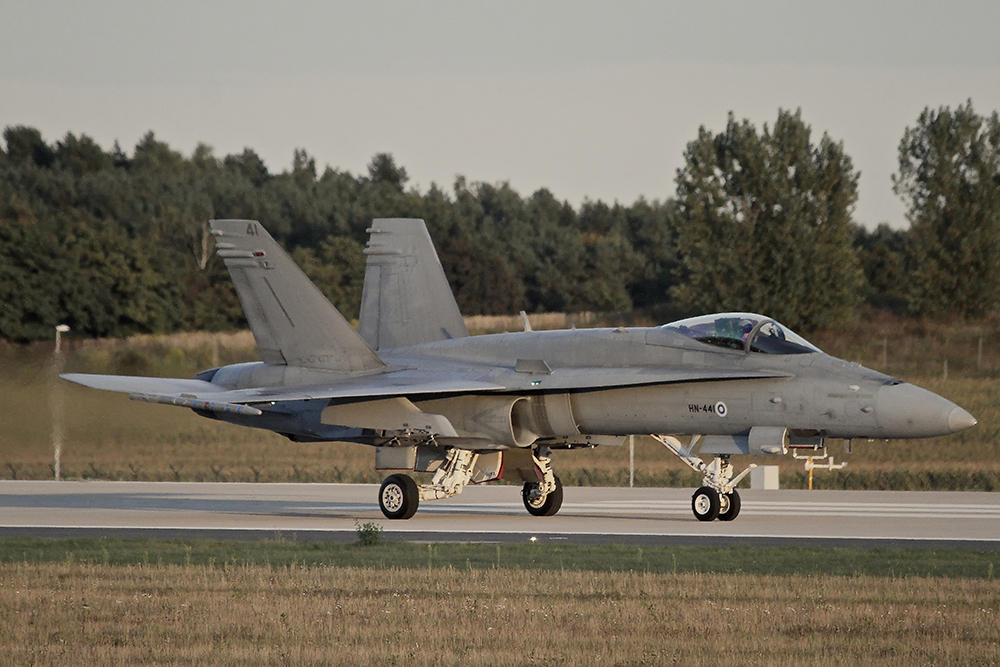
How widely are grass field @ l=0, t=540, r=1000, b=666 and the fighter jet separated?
283cm

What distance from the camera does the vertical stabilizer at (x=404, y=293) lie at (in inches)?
802

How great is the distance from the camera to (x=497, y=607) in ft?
31.2

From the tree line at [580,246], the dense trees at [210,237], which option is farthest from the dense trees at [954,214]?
the dense trees at [210,237]

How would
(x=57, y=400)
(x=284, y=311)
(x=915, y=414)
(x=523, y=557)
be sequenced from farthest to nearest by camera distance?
1. (x=57, y=400)
2. (x=284, y=311)
3. (x=915, y=414)
4. (x=523, y=557)

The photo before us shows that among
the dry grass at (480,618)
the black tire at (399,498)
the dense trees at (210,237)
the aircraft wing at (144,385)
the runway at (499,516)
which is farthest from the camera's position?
the dense trees at (210,237)

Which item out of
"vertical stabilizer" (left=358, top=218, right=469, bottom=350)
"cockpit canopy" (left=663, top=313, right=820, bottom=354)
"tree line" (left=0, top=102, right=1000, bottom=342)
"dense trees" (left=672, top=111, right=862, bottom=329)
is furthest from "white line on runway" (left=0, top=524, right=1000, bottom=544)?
"dense trees" (left=672, top=111, right=862, bottom=329)

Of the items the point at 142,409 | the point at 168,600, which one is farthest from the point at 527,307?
the point at 168,600

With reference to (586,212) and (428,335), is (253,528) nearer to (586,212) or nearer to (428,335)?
(428,335)

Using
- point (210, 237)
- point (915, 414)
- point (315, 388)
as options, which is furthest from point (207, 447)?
point (210, 237)

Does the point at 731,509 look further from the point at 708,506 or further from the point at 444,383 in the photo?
the point at 444,383

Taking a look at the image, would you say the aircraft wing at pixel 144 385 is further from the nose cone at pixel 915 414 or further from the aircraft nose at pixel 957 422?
the aircraft nose at pixel 957 422

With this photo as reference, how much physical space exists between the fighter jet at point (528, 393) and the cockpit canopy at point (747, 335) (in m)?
0.02

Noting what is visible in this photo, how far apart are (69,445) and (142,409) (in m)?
1.45

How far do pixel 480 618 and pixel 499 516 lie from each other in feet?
30.3
